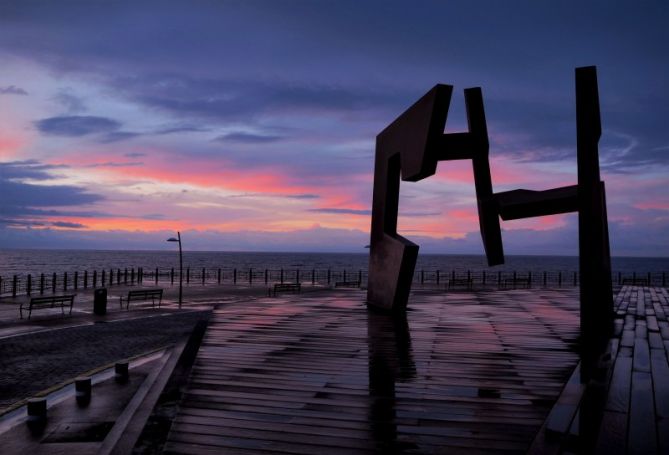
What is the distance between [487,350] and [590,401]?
2.95 meters

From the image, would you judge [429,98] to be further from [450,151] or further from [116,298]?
Result: [116,298]

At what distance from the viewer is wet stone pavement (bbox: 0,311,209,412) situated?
919 centimetres

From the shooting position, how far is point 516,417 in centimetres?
455

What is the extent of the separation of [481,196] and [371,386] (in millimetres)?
6020

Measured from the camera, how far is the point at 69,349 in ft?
40.8

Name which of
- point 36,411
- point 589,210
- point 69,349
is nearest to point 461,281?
point 69,349

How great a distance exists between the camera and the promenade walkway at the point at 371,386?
408 cm

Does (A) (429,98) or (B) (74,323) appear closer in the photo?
(A) (429,98)

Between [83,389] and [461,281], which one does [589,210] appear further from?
[461,281]

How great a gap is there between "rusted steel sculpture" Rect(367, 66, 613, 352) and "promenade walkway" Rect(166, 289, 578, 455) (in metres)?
1.14

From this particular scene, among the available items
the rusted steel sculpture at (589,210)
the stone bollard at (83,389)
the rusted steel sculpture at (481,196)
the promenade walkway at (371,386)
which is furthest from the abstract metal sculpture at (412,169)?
the stone bollard at (83,389)

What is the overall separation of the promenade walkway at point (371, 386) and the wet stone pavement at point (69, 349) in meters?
2.93

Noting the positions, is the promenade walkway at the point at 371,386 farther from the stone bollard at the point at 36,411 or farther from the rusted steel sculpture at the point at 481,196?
the stone bollard at the point at 36,411

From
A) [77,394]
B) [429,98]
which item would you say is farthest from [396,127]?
[77,394]
